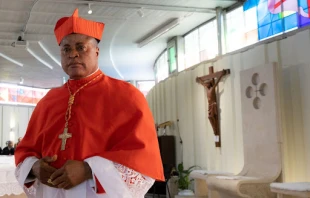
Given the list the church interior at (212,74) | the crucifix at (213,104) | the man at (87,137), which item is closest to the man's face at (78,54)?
the man at (87,137)

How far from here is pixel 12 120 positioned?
16344mm

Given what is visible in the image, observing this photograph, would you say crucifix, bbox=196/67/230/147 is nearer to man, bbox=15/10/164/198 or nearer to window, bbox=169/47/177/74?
window, bbox=169/47/177/74

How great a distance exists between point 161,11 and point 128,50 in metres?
3.38

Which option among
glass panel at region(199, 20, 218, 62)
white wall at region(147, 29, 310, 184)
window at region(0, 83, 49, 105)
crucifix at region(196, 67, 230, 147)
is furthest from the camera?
window at region(0, 83, 49, 105)

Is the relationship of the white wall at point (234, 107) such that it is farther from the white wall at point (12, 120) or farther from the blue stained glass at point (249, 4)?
the white wall at point (12, 120)

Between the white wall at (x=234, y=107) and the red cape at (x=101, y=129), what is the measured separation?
3.58m

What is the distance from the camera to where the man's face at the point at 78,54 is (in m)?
1.74

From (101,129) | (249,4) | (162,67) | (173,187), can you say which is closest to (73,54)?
(101,129)

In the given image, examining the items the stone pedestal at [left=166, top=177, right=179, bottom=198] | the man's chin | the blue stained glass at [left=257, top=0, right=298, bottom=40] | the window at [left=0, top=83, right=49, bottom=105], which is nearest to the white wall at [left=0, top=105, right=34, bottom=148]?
the window at [left=0, top=83, right=49, bottom=105]

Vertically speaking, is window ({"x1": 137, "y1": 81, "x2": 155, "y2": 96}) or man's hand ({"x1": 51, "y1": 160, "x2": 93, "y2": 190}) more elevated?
window ({"x1": 137, "y1": 81, "x2": 155, "y2": 96})

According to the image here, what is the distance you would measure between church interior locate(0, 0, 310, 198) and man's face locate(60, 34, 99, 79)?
2.42 metres

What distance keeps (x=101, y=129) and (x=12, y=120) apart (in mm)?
15595

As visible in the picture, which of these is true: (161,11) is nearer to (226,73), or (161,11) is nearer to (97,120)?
(226,73)

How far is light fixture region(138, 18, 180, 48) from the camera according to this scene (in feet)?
27.7
